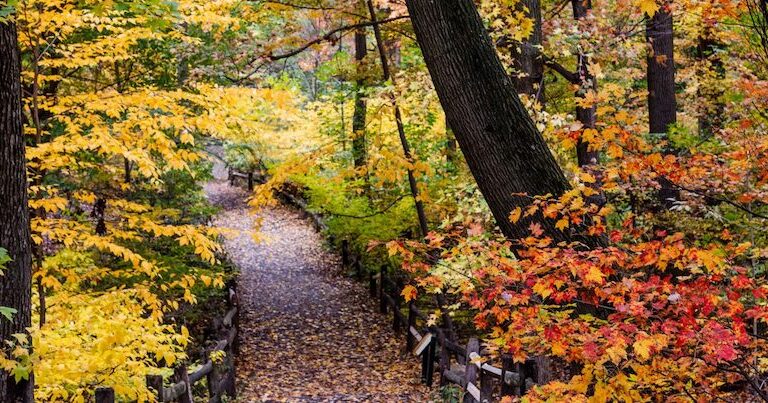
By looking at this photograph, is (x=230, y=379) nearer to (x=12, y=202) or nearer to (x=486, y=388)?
(x=486, y=388)

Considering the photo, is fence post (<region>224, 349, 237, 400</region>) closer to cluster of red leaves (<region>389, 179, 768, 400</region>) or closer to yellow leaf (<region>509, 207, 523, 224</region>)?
cluster of red leaves (<region>389, 179, 768, 400</region>)

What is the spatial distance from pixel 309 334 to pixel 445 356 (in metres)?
4.92

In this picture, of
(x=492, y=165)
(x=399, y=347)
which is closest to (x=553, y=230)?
(x=492, y=165)

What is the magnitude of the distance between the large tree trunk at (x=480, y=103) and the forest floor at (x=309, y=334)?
4153 mm

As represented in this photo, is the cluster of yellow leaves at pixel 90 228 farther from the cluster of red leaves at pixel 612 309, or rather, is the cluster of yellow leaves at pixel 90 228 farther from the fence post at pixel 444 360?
the fence post at pixel 444 360

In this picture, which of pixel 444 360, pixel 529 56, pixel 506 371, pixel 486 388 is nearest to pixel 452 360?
pixel 444 360

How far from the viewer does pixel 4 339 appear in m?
5.33

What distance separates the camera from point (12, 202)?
17.6 ft

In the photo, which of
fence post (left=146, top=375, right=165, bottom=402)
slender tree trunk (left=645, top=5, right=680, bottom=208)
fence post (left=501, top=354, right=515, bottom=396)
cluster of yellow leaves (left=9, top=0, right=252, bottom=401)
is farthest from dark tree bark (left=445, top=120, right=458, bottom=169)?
fence post (left=146, top=375, right=165, bottom=402)

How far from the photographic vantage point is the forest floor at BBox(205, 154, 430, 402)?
11148 millimetres

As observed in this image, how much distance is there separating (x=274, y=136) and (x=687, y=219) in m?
19.7

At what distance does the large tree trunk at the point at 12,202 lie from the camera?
5.30m

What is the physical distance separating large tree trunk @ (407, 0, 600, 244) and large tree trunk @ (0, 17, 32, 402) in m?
3.54

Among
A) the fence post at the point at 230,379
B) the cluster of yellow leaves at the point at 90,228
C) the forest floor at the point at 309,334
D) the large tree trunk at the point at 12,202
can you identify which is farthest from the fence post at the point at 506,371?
the large tree trunk at the point at 12,202
